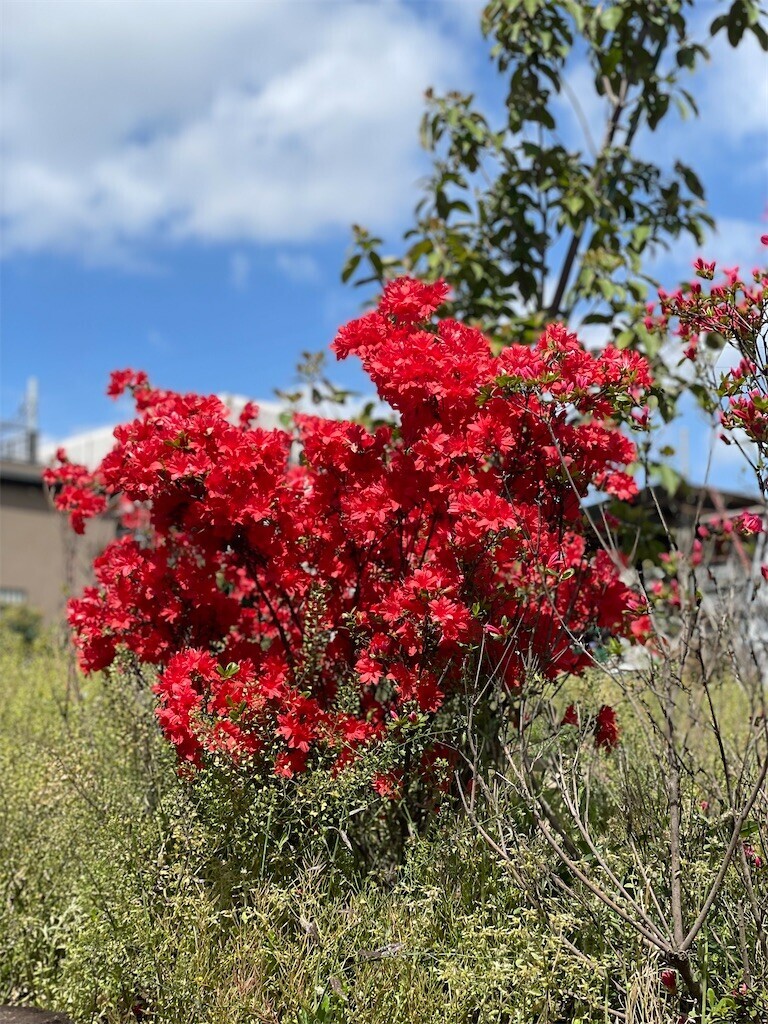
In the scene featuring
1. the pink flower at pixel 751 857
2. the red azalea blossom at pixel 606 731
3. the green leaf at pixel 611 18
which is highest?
the green leaf at pixel 611 18

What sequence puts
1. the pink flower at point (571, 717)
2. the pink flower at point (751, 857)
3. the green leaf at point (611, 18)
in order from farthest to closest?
the green leaf at point (611, 18) → the pink flower at point (571, 717) → the pink flower at point (751, 857)

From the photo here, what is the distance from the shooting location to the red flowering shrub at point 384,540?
3.47m

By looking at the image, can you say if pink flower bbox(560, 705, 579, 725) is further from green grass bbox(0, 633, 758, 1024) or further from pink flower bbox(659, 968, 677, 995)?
pink flower bbox(659, 968, 677, 995)

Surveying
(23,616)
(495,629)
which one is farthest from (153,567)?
(23,616)

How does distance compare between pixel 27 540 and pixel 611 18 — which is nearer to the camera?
pixel 611 18

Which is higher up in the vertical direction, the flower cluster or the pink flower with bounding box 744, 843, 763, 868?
the flower cluster

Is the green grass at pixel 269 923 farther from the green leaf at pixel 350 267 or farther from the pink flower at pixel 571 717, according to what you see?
the green leaf at pixel 350 267

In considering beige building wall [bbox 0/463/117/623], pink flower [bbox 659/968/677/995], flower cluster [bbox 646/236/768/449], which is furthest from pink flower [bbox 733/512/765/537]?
beige building wall [bbox 0/463/117/623]

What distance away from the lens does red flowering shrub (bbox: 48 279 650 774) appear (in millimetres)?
3473

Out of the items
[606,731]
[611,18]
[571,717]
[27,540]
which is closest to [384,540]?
[571,717]

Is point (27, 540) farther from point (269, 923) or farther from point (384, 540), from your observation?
point (269, 923)

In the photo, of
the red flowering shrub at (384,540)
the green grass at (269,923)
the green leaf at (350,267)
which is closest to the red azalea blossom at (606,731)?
the red flowering shrub at (384,540)

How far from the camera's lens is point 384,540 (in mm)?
3775

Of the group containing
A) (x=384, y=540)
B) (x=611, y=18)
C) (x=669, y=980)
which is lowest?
(x=669, y=980)
